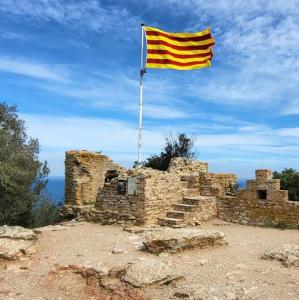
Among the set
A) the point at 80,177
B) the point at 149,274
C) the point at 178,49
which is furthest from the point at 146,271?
the point at 178,49

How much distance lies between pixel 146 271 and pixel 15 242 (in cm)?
374

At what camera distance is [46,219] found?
76.5 feet

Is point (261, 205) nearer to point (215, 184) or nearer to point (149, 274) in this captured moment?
point (215, 184)

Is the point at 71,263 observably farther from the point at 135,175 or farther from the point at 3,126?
the point at 3,126

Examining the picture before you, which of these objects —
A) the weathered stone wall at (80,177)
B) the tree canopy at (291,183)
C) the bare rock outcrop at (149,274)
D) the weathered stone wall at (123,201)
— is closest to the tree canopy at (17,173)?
the weathered stone wall at (80,177)

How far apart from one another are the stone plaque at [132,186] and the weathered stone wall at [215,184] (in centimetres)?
346

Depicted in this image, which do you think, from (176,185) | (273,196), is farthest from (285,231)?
(176,185)

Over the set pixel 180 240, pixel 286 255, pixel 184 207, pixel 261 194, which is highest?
pixel 261 194

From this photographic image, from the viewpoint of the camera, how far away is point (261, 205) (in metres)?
15.2

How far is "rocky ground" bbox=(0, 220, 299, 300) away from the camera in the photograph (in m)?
8.15

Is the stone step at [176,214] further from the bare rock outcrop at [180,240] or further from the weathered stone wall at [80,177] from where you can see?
the weathered stone wall at [80,177]

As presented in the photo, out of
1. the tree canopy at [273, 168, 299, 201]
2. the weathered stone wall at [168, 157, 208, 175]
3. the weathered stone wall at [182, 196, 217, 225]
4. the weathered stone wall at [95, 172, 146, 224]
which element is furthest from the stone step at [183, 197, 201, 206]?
the tree canopy at [273, 168, 299, 201]

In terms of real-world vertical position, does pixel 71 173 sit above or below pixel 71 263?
above

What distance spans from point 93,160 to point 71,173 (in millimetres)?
1253
